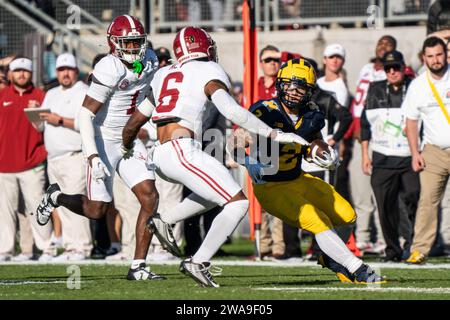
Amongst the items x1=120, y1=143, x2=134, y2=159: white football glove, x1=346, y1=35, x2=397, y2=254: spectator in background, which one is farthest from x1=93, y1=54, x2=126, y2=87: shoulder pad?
x1=346, y1=35, x2=397, y2=254: spectator in background

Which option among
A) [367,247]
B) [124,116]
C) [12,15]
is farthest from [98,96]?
[12,15]

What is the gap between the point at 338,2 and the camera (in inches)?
651

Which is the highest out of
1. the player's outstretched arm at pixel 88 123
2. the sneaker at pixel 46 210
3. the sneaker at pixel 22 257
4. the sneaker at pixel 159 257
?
the player's outstretched arm at pixel 88 123

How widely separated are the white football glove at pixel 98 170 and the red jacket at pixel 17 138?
370 cm

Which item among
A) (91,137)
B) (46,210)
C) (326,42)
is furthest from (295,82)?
(326,42)

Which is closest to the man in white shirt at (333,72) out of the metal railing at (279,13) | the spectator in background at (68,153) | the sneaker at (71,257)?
the spectator in background at (68,153)

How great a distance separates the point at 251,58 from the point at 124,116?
243 centimetres

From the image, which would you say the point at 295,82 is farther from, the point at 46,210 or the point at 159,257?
the point at 159,257

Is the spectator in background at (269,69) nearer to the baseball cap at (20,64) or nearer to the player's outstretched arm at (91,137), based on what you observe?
the baseball cap at (20,64)

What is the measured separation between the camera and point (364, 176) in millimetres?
13484

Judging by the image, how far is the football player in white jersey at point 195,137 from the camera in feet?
26.6

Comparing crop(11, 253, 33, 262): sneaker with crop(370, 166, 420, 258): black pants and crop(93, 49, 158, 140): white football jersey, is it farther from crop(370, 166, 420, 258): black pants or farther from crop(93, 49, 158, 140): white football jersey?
crop(370, 166, 420, 258): black pants

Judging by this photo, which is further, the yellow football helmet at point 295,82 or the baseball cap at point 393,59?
the baseball cap at point 393,59

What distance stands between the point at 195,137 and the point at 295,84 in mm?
882
